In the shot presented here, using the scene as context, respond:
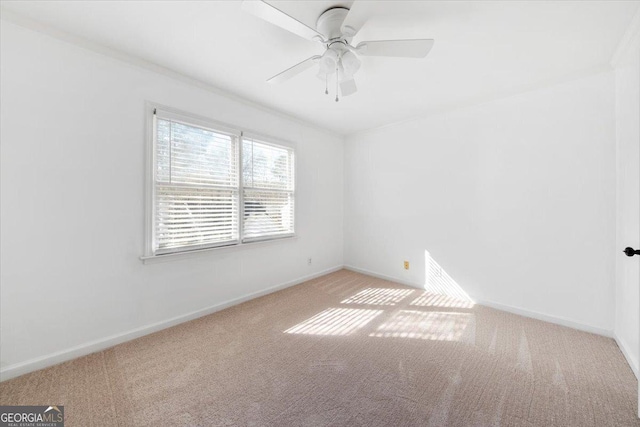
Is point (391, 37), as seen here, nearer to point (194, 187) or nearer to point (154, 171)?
point (194, 187)

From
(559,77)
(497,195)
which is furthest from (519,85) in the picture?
(497,195)

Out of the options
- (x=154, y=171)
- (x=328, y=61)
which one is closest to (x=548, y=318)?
(x=328, y=61)

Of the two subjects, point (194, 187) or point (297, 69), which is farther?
point (194, 187)

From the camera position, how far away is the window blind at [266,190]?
3.13 m

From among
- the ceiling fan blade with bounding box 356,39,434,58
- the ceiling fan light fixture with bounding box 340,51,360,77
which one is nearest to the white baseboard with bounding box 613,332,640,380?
the ceiling fan blade with bounding box 356,39,434,58

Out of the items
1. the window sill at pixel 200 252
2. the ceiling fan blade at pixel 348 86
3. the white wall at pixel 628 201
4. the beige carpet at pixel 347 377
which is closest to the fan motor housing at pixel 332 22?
the ceiling fan blade at pixel 348 86

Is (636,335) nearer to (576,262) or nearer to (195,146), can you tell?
(576,262)

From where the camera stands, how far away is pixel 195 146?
8.63 feet

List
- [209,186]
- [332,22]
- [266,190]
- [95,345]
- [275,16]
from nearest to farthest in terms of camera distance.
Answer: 1. [275,16]
2. [332,22]
3. [95,345]
4. [209,186]
5. [266,190]

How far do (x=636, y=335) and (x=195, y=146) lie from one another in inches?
161

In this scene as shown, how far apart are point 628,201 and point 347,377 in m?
2.64

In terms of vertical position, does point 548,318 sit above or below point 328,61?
below

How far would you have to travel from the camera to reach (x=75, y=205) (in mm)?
1953

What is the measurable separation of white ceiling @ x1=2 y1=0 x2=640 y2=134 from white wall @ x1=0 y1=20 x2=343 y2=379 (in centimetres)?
30
